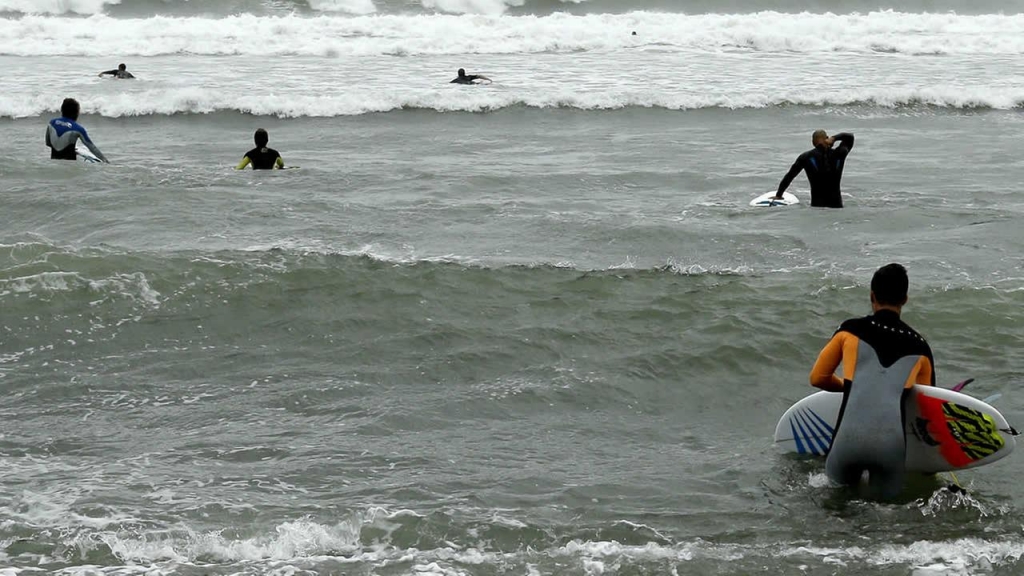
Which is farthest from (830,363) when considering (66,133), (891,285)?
(66,133)

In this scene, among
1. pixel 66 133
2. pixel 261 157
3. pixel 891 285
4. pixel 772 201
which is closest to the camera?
pixel 891 285

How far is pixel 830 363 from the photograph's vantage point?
584 centimetres

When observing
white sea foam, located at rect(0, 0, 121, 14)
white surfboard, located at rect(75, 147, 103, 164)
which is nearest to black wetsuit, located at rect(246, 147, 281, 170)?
white surfboard, located at rect(75, 147, 103, 164)

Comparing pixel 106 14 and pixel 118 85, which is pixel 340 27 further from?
pixel 118 85

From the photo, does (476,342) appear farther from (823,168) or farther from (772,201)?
(823,168)

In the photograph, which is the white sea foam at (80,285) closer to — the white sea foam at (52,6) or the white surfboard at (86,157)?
the white surfboard at (86,157)

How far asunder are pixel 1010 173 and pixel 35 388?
12399 mm

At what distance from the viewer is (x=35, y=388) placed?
24.2 ft

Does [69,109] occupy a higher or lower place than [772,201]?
higher

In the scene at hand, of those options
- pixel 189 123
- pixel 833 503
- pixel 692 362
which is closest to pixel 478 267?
pixel 692 362

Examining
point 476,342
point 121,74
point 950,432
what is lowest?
point 476,342

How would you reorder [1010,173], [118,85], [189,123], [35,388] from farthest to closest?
[118,85]
[189,123]
[1010,173]
[35,388]

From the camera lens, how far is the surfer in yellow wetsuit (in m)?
5.72

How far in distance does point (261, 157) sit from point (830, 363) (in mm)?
9807
